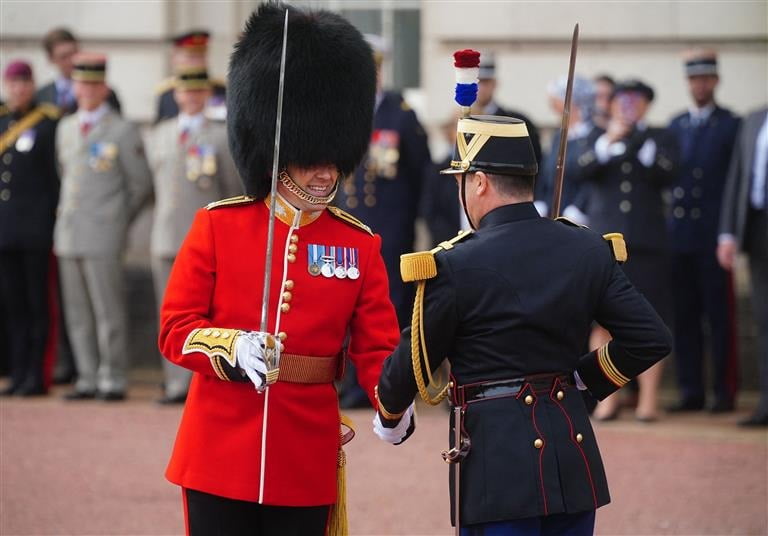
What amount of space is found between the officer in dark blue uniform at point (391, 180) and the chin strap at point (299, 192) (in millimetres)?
4581

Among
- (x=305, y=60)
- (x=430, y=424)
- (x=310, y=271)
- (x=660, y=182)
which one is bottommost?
(x=430, y=424)

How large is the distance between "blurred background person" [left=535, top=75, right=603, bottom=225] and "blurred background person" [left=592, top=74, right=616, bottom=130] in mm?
32

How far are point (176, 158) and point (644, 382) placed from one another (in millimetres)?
2946

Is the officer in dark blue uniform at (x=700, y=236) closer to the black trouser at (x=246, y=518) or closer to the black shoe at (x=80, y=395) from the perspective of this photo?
the black shoe at (x=80, y=395)

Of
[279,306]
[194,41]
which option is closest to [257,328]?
[279,306]

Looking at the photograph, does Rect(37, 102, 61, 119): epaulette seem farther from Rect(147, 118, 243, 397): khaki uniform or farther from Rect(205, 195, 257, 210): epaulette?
Rect(205, 195, 257, 210): epaulette

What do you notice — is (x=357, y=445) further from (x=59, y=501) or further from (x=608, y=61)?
(x=608, y=61)

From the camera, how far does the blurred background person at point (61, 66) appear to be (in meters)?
9.86

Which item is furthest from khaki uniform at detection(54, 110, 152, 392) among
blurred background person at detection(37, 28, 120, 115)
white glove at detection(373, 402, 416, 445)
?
white glove at detection(373, 402, 416, 445)

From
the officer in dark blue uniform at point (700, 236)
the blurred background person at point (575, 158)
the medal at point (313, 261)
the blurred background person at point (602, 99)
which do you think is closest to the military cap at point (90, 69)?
the blurred background person at point (575, 158)

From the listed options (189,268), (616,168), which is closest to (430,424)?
(616,168)

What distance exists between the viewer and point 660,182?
26.5 feet

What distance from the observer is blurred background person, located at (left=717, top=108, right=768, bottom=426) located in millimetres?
8039

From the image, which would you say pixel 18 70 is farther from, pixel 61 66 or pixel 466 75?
pixel 466 75
